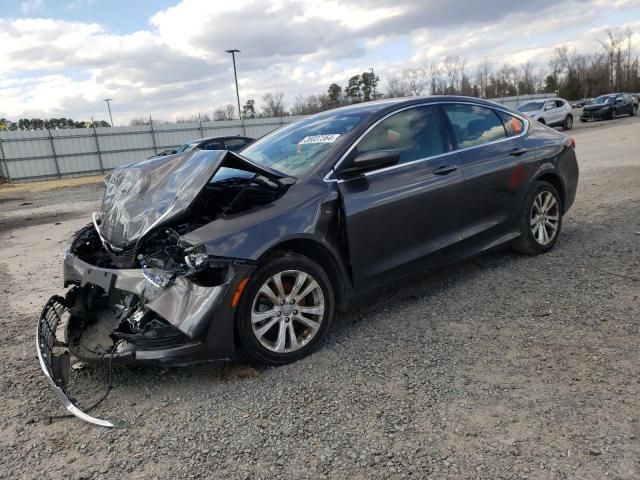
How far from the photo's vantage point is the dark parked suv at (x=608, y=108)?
103 ft

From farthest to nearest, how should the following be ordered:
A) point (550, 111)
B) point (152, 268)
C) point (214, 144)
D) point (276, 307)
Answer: point (550, 111), point (214, 144), point (276, 307), point (152, 268)

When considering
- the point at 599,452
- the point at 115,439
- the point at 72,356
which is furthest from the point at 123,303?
the point at 599,452

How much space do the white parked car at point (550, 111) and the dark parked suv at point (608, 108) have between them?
23.7ft

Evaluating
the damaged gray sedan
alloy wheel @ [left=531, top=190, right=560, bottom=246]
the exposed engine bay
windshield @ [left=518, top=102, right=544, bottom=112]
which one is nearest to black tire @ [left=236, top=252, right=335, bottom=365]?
the damaged gray sedan

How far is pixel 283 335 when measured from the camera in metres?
3.36

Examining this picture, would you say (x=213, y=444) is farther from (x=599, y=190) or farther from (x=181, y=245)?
(x=599, y=190)

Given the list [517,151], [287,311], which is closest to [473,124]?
[517,151]

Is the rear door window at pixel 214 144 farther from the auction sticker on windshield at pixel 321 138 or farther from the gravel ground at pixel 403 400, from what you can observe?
the auction sticker on windshield at pixel 321 138

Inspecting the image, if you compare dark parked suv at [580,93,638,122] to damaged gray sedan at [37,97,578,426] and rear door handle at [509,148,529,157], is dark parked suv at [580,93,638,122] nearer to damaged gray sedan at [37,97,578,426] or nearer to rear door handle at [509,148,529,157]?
rear door handle at [509,148,529,157]

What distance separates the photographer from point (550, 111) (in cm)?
2486

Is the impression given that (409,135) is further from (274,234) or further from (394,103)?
(274,234)

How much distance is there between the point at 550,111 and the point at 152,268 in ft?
84.4

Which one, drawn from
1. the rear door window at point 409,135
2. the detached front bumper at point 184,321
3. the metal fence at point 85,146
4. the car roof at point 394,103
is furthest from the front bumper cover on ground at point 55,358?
the metal fence at point 85,146

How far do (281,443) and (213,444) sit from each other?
36 cm
